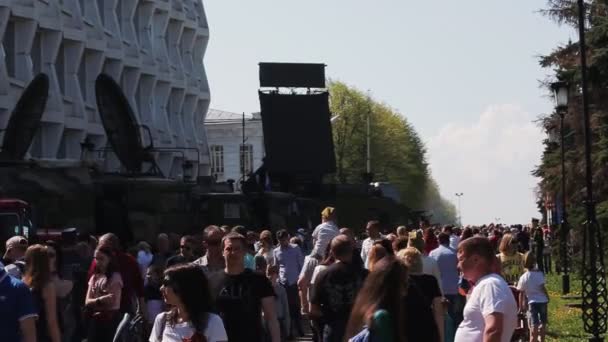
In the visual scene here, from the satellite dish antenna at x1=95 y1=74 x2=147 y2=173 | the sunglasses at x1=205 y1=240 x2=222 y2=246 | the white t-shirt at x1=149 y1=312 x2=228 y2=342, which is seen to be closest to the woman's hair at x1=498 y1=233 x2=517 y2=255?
the sunglasses at x1=205 y1=240 x2=222 y2=246

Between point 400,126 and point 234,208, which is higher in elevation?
point 400,126

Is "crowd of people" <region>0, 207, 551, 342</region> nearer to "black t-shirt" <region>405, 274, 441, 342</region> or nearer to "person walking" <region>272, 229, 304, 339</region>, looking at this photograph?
"black t-shirt" <region>405, 274, 441, 342</region>

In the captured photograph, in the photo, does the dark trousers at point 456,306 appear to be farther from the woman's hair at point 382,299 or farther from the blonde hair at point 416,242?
the woman's hair at point 382,299

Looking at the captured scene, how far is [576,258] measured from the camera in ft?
136

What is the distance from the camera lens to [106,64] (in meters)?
72.8

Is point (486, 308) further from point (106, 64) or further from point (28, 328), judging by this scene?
point (106, 64)

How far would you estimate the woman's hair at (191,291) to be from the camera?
865 cm

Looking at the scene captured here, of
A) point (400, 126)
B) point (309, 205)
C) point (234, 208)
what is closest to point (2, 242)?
point (234, 208)

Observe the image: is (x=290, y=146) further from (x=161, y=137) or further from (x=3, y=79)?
(x=161, y=137)

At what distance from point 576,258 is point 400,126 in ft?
285

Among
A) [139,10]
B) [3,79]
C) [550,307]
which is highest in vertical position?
[139,10]

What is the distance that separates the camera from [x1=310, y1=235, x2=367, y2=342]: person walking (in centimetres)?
1231

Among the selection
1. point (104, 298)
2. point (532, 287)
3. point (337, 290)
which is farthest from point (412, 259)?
point (532, 287)

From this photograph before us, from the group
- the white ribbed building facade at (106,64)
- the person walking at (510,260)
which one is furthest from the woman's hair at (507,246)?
the white ribbed building facade at (106,64)
